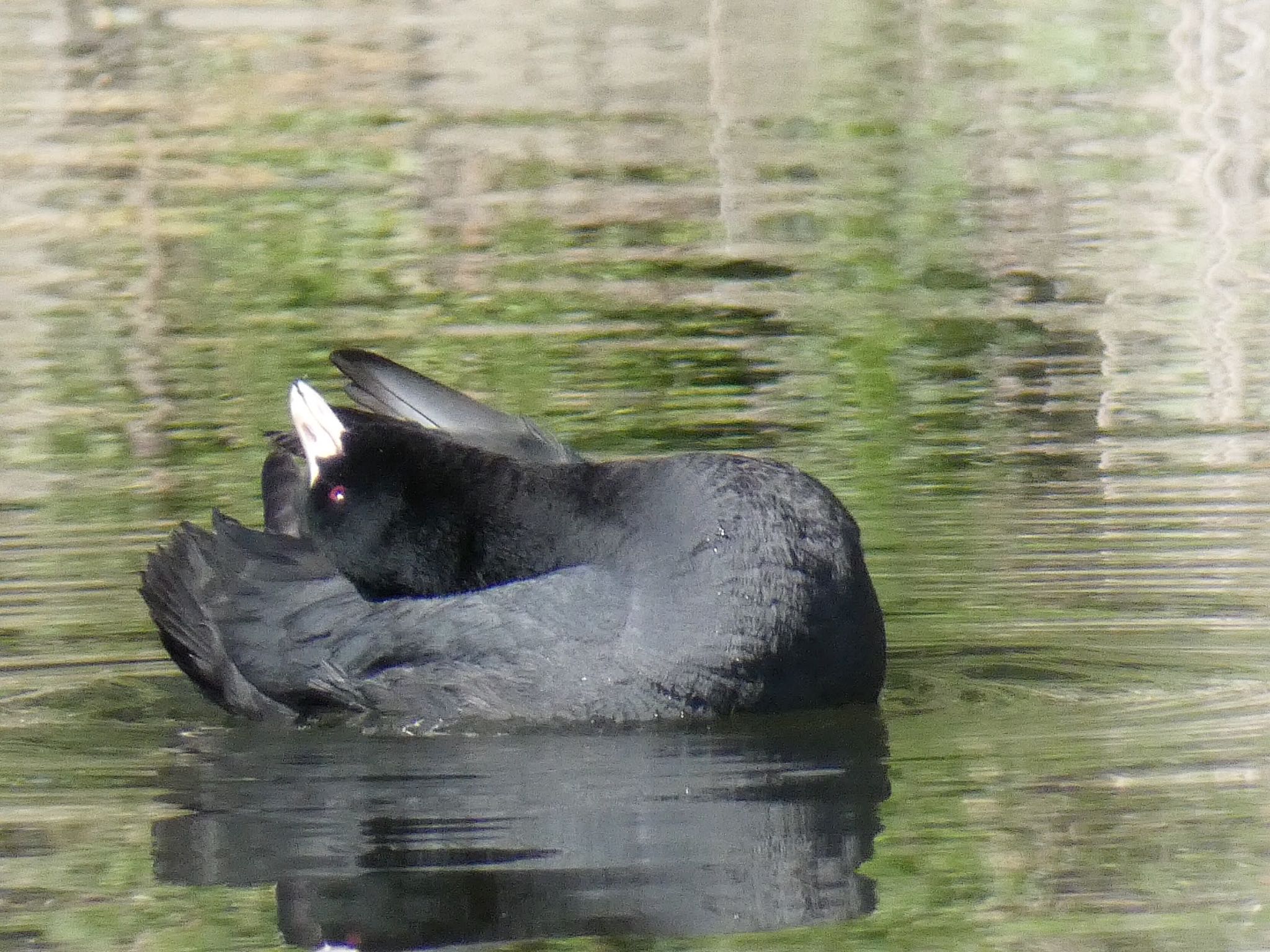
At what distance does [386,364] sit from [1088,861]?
2.26 meters

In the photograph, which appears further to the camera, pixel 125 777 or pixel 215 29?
pixel 215 29

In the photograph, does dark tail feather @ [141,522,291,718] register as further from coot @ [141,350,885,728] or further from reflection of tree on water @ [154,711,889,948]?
reflection of tree on water @ [154,711,889,948]

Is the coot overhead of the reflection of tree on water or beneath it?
overhead

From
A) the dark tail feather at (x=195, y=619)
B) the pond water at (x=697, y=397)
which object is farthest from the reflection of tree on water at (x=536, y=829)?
the dark tail feather at (x=195, y=619)

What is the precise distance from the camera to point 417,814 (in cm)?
427

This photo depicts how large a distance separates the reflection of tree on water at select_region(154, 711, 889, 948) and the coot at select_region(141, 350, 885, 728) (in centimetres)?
10

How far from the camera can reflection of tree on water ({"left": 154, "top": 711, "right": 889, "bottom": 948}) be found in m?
3.73

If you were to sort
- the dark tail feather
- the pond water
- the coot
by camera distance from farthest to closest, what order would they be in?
the dark tail feather
the coot
the pond water

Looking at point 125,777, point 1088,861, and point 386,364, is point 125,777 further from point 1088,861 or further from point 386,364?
point 1088,861

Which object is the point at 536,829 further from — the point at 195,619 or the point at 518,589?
the point at 195,619

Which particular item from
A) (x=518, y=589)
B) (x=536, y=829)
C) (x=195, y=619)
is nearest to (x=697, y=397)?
(x=195, y=619)

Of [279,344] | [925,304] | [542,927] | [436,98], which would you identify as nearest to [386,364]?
[542,927]

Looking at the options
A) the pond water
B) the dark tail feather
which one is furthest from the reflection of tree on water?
the dark tail feather

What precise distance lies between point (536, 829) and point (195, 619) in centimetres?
145
